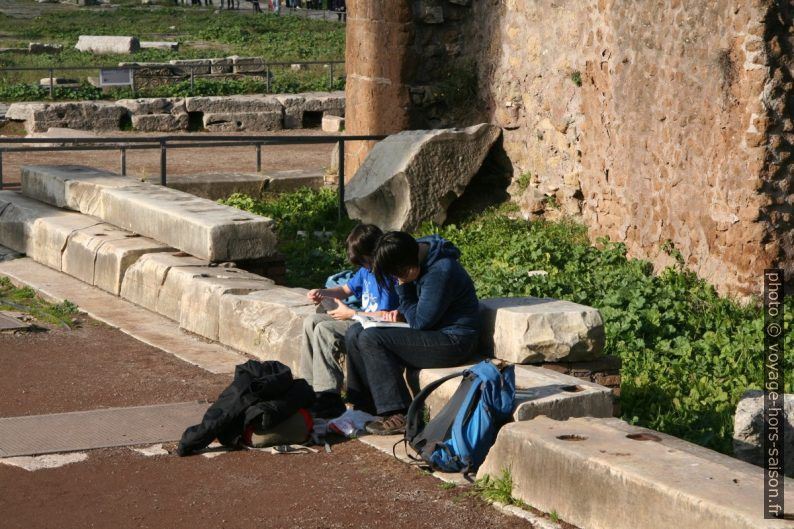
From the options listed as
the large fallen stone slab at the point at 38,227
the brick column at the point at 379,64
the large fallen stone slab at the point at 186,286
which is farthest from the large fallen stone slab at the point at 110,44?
the large fallen stone slab at the point at 186,286

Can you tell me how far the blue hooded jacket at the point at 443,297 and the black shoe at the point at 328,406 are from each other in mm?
569

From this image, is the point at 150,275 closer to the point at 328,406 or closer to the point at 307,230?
the point at 328,406

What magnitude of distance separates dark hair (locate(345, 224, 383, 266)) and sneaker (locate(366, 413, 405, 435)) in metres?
0.95

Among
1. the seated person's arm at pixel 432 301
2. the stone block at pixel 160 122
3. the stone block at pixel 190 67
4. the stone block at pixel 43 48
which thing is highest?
the stone block at pixel 43 48

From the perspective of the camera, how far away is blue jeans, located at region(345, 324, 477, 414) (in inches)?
247

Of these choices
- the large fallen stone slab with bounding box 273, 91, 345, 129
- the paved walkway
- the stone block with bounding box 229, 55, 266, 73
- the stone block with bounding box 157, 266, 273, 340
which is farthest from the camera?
the stone block with bounding box 229, 55, 266, 73

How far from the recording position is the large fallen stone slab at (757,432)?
573 centimetres

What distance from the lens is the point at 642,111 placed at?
10.1 m

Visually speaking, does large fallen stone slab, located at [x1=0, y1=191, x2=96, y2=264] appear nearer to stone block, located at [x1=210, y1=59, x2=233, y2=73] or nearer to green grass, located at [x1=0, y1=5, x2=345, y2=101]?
green grass, located at [x1=0, y1=5, x2=345, y2=101]

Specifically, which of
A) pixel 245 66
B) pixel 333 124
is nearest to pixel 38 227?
pixel 333 124

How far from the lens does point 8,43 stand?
31.3m

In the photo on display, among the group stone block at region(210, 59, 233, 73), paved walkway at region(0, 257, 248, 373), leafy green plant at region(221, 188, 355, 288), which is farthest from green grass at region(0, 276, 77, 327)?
stone block at region(210, 59, 233, 73)

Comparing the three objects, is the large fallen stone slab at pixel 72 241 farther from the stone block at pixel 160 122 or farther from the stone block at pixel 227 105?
the stone block at pixel 227 105

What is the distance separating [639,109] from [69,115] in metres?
13.5
